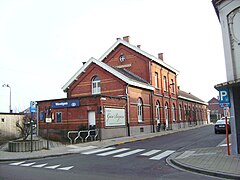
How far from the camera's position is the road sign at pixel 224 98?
37.9 feet

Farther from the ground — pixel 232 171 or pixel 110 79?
pixel 110 79

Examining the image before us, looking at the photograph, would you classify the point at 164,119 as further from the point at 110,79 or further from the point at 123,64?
the point at 110,79

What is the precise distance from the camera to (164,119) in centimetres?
3516

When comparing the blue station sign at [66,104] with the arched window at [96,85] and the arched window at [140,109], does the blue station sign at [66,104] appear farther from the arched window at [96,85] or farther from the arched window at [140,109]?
the arched window at [140,109]

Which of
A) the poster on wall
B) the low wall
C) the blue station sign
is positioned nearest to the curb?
the low wall

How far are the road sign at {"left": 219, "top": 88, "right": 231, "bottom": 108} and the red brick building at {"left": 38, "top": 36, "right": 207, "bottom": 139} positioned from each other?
11.4 meters

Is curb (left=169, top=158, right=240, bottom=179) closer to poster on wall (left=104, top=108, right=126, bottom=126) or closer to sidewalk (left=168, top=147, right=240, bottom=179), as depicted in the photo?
sidewalk (left=168, top=147, right=240, bottom=179)

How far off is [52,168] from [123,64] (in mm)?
24524

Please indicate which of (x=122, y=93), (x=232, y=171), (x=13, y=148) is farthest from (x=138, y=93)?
(x=232, y=171)

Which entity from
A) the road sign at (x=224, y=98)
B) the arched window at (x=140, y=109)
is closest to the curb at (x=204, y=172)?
the road sign at (x=224, y=98)

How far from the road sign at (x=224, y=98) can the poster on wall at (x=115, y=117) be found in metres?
12.6

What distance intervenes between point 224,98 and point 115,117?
13604 millimetres

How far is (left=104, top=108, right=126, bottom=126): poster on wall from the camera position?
23078 mm

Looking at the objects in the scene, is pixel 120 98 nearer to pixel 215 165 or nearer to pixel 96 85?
pixel 96 85
